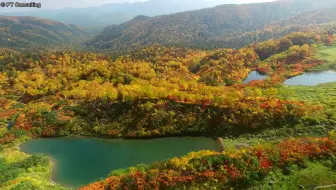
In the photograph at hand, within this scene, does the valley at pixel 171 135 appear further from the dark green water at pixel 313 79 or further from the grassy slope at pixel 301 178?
the dark green water at pixel 313 79

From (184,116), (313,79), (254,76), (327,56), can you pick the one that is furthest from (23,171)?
(327,56)

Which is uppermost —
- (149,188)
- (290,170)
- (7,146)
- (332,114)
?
(332,114)

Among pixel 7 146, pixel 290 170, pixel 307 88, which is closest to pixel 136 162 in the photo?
pixel 290 170

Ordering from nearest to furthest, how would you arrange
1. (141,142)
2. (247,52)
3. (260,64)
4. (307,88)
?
(141,142) < (307,88) < (260,64) < (247,52)

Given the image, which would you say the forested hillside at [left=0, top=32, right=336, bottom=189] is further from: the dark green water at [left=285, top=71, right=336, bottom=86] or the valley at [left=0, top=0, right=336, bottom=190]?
the dark green water at [left=285, top=71, right=336, bottom=86]

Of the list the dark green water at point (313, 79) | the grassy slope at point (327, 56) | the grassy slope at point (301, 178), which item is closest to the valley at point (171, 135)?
the grassy slope at point (301, 178)

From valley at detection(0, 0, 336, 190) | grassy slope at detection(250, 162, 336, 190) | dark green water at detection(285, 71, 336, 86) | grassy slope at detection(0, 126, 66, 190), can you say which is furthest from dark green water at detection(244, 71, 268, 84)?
grassy slope at detection(0, 126, 66, 190)

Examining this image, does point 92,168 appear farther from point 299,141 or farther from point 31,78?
point 31,78
